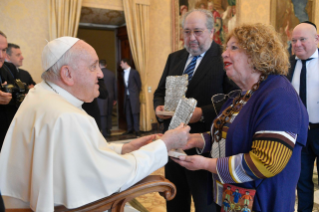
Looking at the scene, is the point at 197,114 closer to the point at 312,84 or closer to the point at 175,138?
the point at 175,138

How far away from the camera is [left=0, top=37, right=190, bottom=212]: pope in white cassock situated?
4.40 feet

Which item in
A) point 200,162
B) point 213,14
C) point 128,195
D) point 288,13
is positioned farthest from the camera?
point 288,13

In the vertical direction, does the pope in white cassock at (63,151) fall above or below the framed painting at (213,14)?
below

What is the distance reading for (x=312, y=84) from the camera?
3.03 metres

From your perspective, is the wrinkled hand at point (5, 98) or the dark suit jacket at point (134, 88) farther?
the dark suit jacket at point (134, 88)

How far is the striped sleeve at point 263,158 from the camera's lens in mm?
1359

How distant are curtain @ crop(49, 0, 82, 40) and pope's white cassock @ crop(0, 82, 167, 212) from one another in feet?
21.3

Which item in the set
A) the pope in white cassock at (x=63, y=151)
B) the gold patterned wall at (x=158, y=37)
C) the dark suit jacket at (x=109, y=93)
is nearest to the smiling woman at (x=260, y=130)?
the pope in white cassock at (x=63, y=151)

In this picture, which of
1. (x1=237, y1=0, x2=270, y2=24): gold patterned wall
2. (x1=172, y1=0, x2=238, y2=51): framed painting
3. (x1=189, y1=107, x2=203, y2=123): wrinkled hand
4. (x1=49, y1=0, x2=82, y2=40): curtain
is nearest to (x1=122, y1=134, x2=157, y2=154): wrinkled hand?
(x1=189, y1=107, x2=203, y2=123): wrinkled hand

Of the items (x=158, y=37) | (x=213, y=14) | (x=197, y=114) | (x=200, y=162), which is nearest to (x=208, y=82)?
(x=197, y=114)

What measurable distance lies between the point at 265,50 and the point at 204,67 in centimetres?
83

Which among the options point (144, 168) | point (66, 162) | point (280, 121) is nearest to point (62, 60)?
point (66, 162)

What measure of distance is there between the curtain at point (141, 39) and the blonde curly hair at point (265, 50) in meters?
6.90

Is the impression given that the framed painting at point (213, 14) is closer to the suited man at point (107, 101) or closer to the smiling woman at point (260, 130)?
the suited man at point (107, 101)
